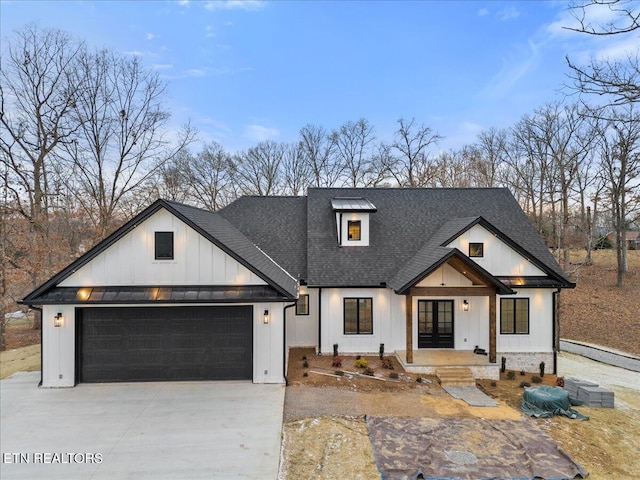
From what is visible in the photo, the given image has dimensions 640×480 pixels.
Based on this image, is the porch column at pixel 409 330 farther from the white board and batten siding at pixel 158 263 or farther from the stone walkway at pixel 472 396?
the white board and batten siding at pixel 158 263

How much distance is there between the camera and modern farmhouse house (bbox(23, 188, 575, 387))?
33.4ft

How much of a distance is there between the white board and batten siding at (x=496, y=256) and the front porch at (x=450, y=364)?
11.3 feet

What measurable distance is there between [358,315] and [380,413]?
4938 millimetres

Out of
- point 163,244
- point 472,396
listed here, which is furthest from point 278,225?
point 472,396

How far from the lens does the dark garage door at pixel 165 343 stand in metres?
10.4

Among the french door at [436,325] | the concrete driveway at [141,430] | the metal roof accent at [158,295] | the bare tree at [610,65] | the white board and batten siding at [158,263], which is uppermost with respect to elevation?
the bare tree at [610,65]

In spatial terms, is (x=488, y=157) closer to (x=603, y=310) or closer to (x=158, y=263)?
(x=603, y=310)

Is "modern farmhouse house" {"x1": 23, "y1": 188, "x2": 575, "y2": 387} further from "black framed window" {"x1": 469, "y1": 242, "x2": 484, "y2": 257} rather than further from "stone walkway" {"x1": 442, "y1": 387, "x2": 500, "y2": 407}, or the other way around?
"stone walkway" {"x1": 442, "y1": 387, "x2": 500, "y2": 407}

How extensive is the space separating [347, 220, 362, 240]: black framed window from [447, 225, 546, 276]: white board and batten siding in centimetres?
385

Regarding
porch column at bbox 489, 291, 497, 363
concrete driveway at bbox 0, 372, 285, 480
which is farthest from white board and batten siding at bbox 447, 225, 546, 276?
concrete driveway at bbox 0, 372, 285, 480

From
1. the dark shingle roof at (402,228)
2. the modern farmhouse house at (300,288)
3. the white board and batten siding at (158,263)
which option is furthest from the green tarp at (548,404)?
the white board and batten siding at (158,263)

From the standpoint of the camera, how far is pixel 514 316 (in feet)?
43.3

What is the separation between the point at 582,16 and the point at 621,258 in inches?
1087

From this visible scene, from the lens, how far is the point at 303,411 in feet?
28.4
